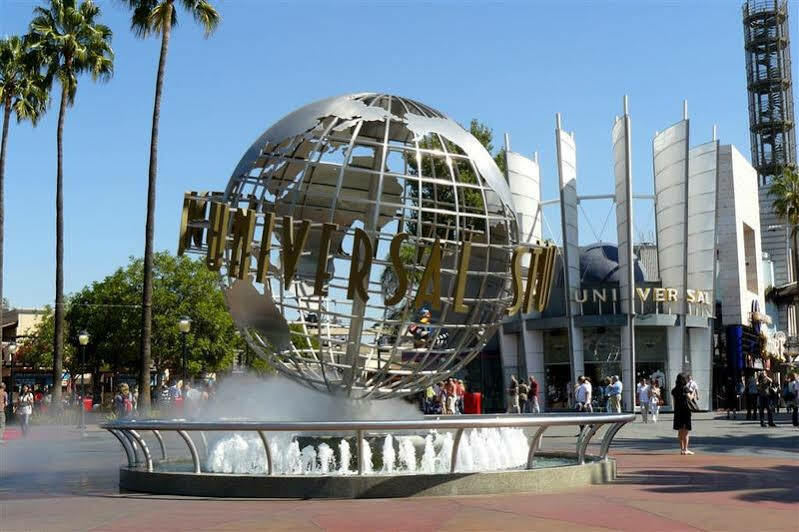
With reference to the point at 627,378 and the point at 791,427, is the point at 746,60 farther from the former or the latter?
the point at 791,427

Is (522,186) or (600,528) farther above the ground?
(522,186)

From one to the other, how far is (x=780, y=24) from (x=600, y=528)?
338 feet

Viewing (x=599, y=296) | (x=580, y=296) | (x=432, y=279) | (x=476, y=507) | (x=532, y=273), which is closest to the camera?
(x=476, y=507)

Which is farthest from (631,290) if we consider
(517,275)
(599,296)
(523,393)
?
(517,275)

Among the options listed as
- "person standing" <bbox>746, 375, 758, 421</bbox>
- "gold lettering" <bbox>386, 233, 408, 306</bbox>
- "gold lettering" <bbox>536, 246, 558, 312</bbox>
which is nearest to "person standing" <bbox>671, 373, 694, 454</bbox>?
"gold lettering" <bbox>536, 246, 558, 312</bbox>

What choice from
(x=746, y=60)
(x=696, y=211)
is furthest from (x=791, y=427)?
(x=746, y=60)

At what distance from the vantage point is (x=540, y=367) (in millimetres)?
45062

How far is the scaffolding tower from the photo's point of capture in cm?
10062

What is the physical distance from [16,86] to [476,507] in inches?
1250

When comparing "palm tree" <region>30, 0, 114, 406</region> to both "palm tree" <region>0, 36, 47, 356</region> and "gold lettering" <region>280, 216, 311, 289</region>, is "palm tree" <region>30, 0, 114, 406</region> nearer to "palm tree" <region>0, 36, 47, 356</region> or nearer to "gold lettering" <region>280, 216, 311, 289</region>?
"palm tree" <region>0, 36, 47, 356</region>

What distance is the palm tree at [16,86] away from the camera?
1415 inches

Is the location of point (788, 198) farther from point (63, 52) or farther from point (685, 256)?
point (63, 52)

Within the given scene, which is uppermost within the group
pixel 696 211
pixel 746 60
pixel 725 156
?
pixel 746 60

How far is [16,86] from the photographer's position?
3644 centimetres
